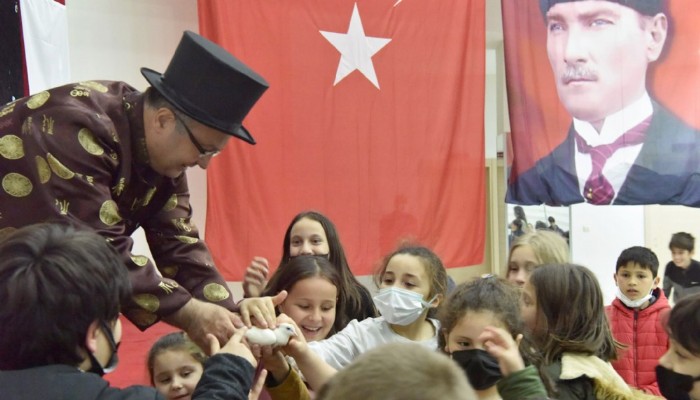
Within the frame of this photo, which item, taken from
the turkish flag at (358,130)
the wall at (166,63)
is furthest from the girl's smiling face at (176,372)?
the wall at (166,63)

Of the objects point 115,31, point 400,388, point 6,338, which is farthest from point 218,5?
point 400,388

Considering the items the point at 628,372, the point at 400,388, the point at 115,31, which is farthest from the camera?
the point at 115,31

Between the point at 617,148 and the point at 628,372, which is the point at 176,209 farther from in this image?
the point at 617,148

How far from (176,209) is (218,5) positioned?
2.79 m

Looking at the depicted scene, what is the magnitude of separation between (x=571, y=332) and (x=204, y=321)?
48.4 inches

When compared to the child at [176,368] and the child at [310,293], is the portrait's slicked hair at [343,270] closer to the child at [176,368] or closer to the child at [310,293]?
the child at [310,293]

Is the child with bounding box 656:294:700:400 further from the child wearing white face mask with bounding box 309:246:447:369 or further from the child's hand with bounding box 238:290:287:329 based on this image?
the child's hand with bounding box 238:290:287:329

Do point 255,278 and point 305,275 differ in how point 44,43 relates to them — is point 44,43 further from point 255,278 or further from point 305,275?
point 305,275

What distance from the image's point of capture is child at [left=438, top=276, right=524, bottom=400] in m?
1.73

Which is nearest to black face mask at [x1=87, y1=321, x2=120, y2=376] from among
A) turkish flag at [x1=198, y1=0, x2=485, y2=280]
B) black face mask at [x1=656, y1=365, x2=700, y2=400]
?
black face mask at [x1=656, y1=365, x2=700, y2=400]

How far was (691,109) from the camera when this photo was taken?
16.5ft

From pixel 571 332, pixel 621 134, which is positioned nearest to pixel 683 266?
pixel 621 134

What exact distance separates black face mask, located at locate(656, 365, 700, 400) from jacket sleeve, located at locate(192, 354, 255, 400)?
1028 mm

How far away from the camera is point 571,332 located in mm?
2336
